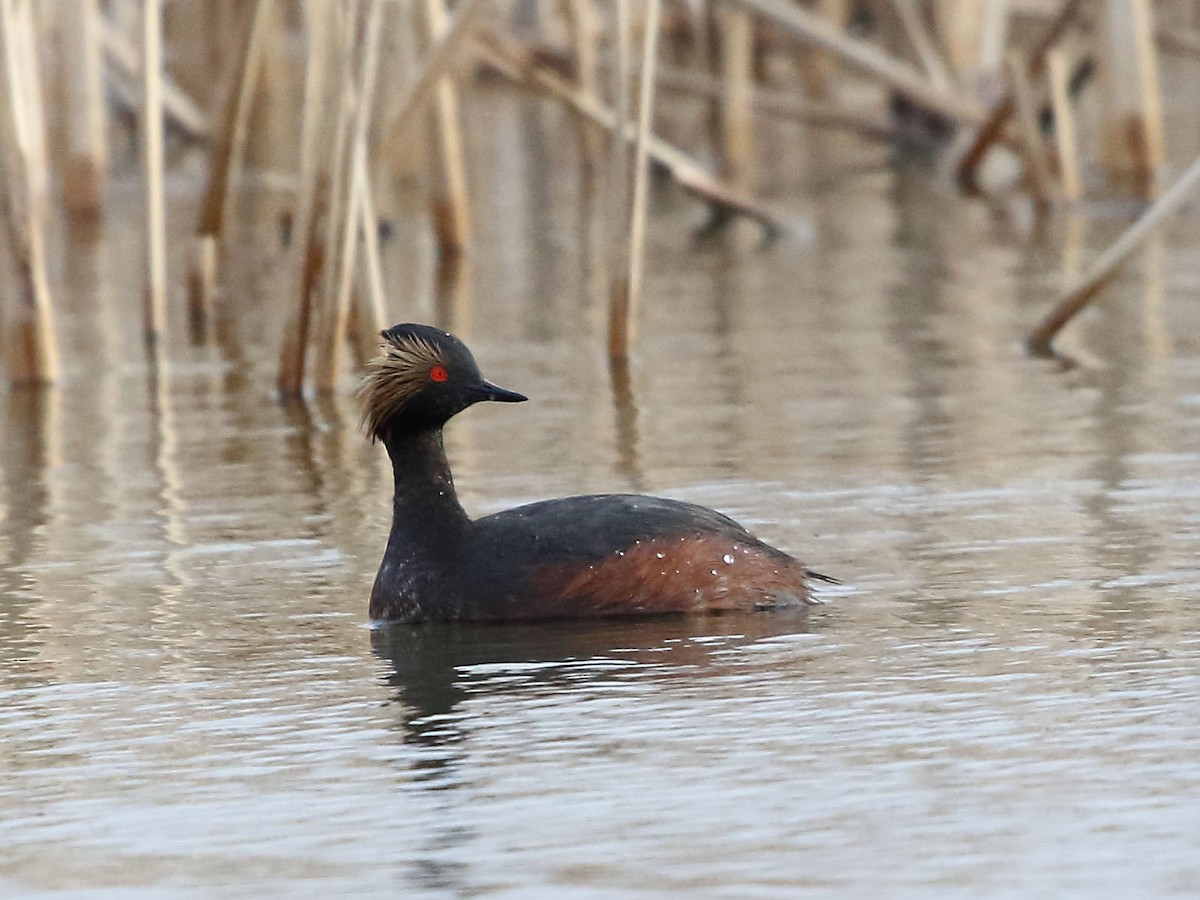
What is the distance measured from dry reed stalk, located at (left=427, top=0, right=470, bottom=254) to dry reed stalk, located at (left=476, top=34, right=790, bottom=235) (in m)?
0.60

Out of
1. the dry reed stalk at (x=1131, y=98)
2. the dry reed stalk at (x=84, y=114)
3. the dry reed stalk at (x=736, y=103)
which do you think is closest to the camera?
the dry reed stalk at (x=1131, y=98)

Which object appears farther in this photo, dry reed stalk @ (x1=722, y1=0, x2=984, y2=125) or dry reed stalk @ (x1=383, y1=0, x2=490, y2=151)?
dry reed stalk @ (x1=722, y1=0, x2=984, y2=125)

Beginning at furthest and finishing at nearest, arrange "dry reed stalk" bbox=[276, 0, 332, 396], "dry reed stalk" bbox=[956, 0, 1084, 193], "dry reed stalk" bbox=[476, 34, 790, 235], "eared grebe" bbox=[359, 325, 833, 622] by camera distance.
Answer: "dry reed stalk" bbox=[956, 0, 1084, 193]
"dry reed stalk" bbox=[476, 34, 790, 235]
"dry reed stalk" bbox=[276, 0, 332, 396]
"eared grebe" bbox=[359, 325, 833, 622]

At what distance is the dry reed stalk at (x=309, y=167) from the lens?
479 inches

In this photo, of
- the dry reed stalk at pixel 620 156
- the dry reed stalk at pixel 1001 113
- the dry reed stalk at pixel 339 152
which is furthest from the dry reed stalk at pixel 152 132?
the dry reed stalk at pixel 1001 113

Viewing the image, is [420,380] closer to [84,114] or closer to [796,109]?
[84,114]

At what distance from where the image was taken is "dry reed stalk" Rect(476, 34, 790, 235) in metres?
18.5

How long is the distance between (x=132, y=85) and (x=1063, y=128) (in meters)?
9.32

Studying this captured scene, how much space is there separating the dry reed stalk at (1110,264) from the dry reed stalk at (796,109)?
9.40 meters

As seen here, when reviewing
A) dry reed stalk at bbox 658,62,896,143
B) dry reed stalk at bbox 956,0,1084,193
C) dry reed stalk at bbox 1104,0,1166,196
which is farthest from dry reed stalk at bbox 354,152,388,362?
dry reed stalk at bbox 658,62,896,143

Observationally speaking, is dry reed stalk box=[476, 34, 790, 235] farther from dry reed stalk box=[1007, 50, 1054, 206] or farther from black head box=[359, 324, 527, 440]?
black head box=[359, 324, 527, 440]

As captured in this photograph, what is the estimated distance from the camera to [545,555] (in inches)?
314

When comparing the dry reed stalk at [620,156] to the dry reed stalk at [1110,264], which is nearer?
the dry reed stalk at [1110,264]

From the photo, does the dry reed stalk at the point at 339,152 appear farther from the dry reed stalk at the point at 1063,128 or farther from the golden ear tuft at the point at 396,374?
the dry reed stalk at the point at 1063,128
